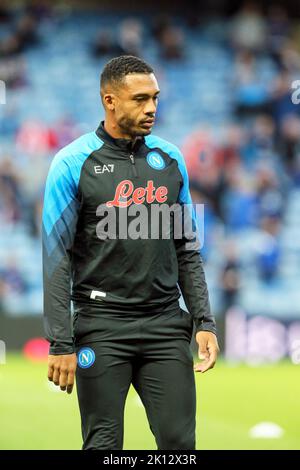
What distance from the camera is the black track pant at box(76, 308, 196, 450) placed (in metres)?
5.06

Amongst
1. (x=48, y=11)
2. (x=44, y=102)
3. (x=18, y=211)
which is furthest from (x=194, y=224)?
(x=48, y=11)

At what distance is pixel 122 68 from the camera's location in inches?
206

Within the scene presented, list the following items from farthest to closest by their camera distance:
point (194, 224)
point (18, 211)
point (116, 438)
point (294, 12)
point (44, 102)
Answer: point (294, 12), point (44, 102), point (18, 211), point (194, 224), point (116, 438)

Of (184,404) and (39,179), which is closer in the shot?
(184,404)

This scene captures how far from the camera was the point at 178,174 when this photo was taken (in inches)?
211

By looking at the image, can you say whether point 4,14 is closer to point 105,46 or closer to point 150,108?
point 105,46

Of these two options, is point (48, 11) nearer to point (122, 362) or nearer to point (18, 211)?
point (18, 211)

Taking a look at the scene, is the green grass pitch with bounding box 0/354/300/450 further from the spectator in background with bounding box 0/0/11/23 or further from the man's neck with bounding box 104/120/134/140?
the spectator in background with bounding box 0/0/11/23

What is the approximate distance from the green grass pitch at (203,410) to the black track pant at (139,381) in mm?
Result: 2849

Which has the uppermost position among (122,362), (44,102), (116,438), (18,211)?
(44,102)

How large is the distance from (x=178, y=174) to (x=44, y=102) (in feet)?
49.7

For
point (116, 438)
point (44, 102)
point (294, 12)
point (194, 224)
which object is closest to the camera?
point (116, 438)

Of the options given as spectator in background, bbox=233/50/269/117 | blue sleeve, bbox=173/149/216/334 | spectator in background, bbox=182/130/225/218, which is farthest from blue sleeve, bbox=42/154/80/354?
spectator in background, bbox=233/50/269/117

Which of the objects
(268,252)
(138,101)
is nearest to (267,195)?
(268,252)
